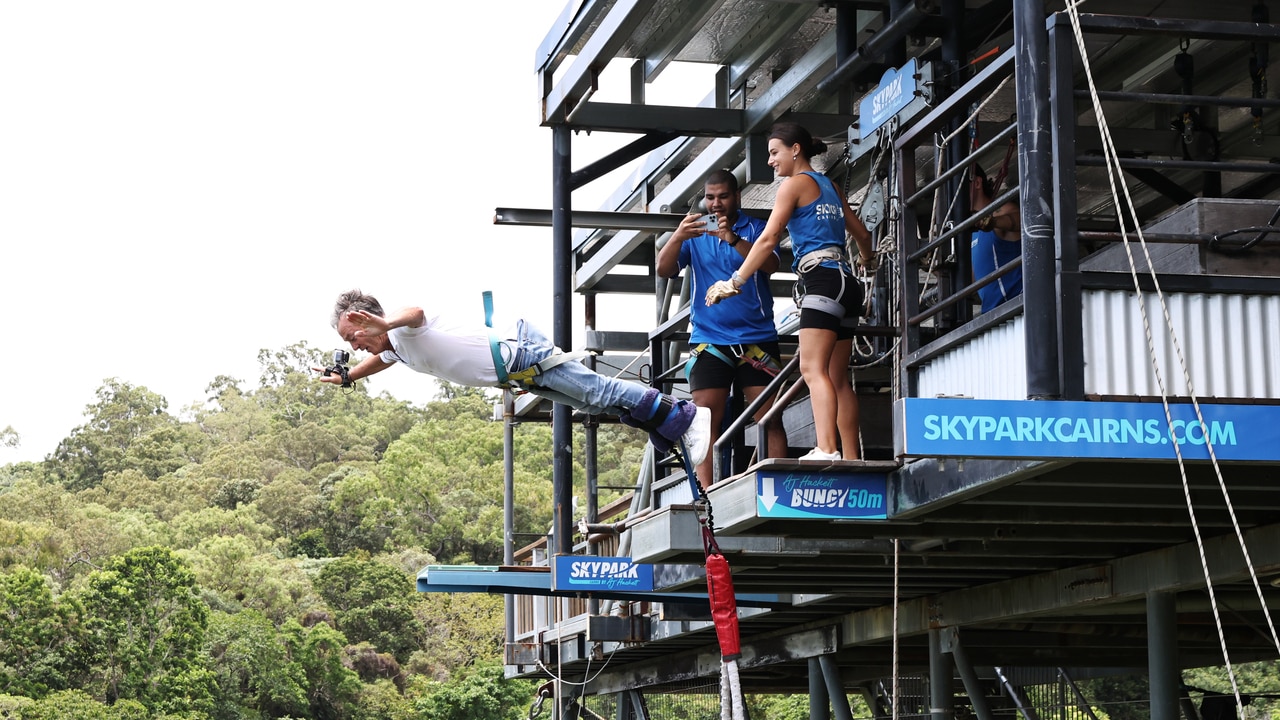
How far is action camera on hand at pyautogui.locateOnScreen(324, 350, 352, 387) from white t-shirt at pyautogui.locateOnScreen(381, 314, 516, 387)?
21 centimetres

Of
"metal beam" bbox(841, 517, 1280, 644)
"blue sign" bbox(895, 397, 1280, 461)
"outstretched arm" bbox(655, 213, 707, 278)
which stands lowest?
"metal beam" bbox(841, 517, 1280, 644)

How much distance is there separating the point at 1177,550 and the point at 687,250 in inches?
141

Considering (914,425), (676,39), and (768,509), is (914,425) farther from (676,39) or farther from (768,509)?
(676,39)

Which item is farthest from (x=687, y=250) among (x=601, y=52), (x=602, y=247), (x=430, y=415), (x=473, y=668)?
(x=430, y=415)

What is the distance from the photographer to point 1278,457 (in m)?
6.88

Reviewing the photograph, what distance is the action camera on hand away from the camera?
8.81 m

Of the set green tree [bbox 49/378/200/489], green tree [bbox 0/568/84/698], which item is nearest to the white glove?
green tree [bbox 0/568/84/698]

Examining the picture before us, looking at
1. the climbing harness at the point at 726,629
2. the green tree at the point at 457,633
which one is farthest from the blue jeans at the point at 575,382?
the green tree at the point at 457,633

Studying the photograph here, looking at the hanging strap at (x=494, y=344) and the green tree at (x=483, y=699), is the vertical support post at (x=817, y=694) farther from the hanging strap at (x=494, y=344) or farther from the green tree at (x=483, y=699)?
the green tree at (x=483, y=699)

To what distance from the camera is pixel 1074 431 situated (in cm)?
668

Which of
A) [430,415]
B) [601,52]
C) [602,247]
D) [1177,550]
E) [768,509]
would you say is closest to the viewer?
[768,509]

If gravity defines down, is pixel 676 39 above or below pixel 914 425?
above

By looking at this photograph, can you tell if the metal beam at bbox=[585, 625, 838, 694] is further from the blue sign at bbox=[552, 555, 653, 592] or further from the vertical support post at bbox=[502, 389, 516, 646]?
the blue sign at bbox=[552, 555, 653, 592]

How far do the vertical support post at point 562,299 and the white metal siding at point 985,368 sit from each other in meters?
4.98
